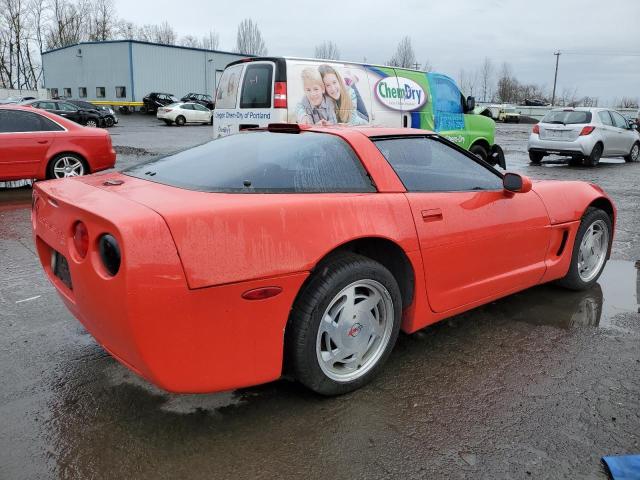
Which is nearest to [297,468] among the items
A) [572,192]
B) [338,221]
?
[338,221]

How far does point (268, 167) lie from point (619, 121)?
15.5m

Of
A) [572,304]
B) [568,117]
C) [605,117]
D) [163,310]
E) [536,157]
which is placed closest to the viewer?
[163,310]

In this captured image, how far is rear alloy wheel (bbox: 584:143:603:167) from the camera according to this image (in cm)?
1366

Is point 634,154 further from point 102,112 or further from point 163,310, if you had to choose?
point 102,112

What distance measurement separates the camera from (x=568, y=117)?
1389 centimetres

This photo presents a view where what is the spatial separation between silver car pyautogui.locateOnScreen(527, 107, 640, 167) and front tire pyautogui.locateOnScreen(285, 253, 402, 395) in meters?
12.7

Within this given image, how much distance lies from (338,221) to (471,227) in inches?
39.1

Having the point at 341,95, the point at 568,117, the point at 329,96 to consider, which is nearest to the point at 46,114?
the point at 329,96

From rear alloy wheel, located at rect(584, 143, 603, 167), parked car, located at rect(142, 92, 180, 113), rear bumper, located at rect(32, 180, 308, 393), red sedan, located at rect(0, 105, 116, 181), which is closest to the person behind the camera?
rear bumper, located at rect(32, 180, 308, 393)

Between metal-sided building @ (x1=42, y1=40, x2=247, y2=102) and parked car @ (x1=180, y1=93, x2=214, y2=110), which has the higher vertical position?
metal-sided building @ (x1=42, y1=40, x2=247, y2=102)

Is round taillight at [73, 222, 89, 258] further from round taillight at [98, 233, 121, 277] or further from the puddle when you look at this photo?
the puddle

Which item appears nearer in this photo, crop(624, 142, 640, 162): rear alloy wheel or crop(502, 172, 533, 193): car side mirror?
crop(502, 172, 533, 193): car side mirror

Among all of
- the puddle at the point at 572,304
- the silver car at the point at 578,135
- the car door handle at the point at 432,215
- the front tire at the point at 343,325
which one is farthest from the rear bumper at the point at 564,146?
the front tire at the point at 343,325

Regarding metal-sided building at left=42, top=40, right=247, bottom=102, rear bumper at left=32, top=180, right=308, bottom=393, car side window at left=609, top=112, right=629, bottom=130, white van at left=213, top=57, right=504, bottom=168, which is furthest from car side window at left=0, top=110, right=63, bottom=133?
metal-sided building at left=42, top=40, right=247, bottom=102
